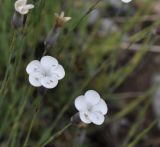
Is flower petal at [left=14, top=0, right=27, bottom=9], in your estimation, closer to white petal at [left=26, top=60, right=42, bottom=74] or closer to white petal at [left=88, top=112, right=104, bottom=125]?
white petal at [left=26, top=60, right=42, bottom=74]

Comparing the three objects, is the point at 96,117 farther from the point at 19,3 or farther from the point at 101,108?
the point at 19,3

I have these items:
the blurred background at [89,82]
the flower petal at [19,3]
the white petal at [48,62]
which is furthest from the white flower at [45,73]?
the blurred background at [89,82]

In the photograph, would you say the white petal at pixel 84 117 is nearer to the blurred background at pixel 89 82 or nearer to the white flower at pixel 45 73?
the white flower at pixel 45 73

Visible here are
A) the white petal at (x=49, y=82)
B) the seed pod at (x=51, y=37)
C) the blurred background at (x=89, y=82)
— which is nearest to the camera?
the white petal at (x=49, y=82)

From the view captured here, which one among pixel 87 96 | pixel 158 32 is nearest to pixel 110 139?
pixel 158 32

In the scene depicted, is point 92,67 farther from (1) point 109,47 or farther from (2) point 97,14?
(2) point 97,14

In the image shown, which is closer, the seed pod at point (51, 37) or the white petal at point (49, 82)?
the white petal at point (49, 82)

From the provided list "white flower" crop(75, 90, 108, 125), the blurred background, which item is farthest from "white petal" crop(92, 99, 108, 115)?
the blurred background
